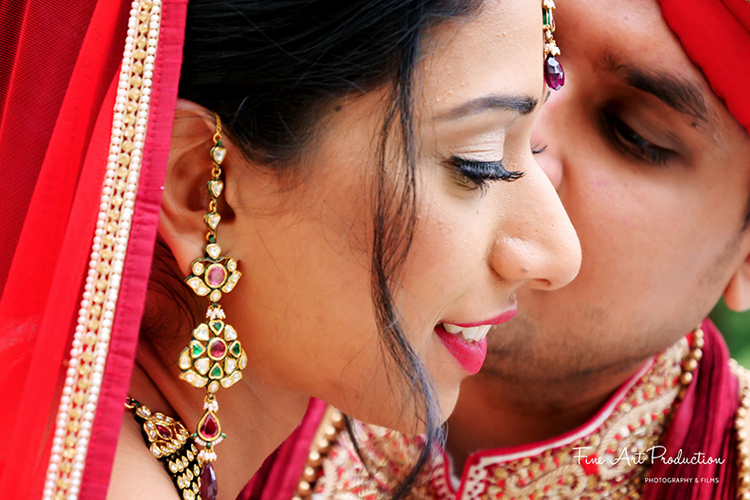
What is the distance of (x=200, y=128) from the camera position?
2.39ft

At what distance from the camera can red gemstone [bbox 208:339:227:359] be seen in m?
0.75

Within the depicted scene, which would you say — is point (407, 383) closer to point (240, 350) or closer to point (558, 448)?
point (240, 350)

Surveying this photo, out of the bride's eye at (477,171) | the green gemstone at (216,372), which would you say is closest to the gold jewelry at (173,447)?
the green gemstone at (216,372)

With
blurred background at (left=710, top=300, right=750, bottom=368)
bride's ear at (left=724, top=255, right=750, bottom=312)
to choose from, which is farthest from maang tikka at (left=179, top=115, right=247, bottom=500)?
blurred background at (left=710, top=300, right=750, bottom=368)

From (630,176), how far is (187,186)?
0.80 m

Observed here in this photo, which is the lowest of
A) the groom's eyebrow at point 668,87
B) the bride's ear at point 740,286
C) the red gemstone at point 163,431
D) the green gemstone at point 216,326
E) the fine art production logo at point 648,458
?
the red gemstone at point 163,431

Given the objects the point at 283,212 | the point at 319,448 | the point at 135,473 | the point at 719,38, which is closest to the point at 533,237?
the point at 283,212

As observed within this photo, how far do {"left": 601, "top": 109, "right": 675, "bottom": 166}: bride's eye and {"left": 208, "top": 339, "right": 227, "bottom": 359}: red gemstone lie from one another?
2.61ft

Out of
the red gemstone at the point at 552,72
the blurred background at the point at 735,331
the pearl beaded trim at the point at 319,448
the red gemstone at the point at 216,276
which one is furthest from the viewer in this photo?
the blurred background at the point at 735,331

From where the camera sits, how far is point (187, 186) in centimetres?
75

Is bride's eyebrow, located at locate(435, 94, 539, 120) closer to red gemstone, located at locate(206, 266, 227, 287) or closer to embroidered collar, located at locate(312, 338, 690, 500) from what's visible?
red gemstone, located at locate(206, 266, 227, 287)

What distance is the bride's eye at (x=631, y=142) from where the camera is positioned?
1.25 m

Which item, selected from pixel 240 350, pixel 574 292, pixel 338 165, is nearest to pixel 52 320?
pixel 240 350

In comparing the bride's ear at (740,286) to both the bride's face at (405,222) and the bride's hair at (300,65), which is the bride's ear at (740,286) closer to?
the bride's face at (405,222)
